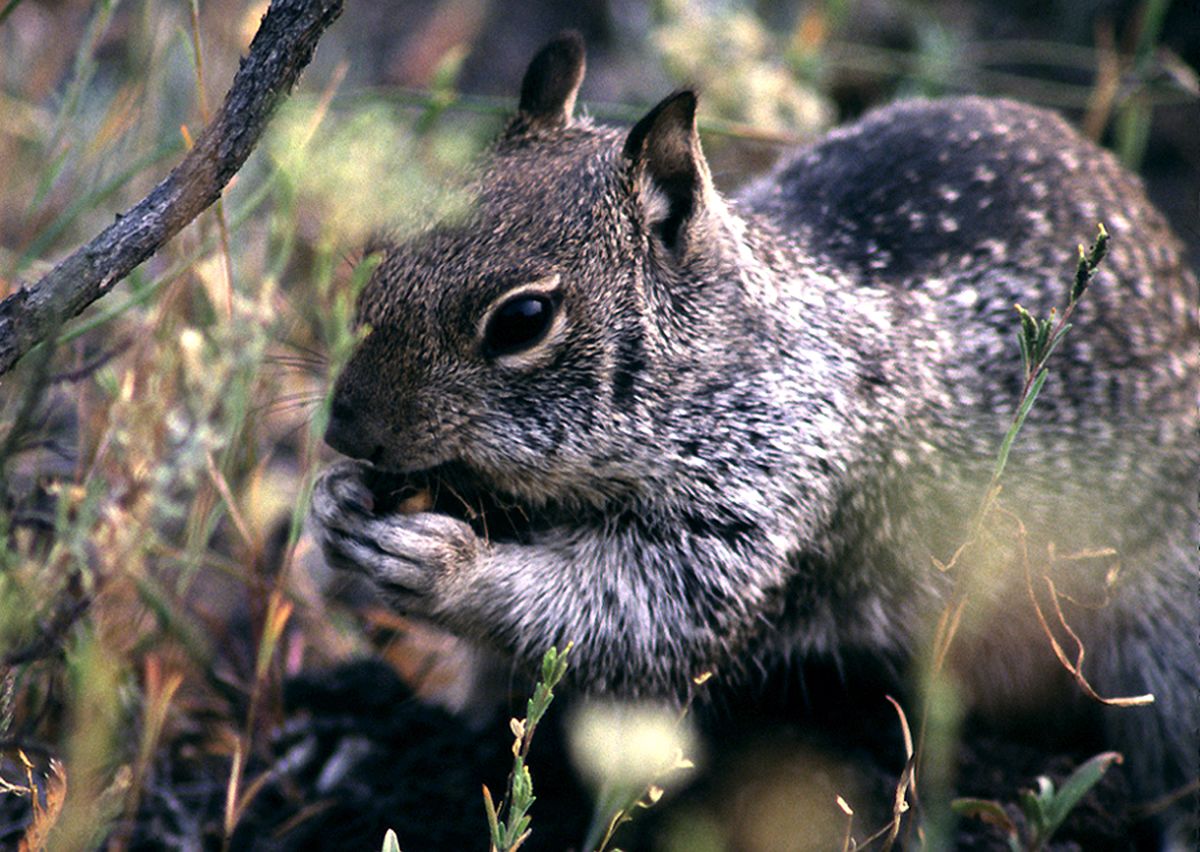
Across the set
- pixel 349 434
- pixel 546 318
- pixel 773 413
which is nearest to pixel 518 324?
pixel 546 318

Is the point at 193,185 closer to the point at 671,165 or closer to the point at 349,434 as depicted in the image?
the point at 349,434

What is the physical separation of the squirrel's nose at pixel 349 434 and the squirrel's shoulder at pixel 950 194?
122 cm

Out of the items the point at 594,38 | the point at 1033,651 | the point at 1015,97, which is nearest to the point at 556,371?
the point at 1033,651

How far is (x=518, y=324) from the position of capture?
2309 mm

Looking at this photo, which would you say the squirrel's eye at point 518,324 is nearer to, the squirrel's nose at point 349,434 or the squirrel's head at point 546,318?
the squirrel's head at point 546,318

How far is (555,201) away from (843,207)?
937 millimetres

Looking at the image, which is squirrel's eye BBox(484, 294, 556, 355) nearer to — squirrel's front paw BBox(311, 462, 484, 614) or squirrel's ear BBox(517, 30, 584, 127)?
squirrel's front paw BBox(311, 462, 484, 614)

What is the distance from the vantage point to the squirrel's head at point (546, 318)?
227 centimetres

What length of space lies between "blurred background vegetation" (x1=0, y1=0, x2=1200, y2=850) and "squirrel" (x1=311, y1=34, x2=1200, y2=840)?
21 cm

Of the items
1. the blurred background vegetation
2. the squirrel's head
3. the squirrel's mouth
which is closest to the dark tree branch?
the blurred background vegetation

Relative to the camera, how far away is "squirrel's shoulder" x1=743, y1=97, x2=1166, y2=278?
2.94 m

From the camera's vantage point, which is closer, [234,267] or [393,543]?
[393,543]

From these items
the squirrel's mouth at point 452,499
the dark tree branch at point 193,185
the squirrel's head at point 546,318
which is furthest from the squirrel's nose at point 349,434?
the dark tree branch at point 193,185

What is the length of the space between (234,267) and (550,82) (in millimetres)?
1172
